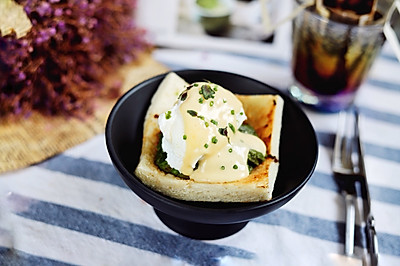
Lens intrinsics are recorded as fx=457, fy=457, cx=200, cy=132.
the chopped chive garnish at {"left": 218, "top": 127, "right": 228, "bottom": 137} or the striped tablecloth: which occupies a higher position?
the chopped chive garnish at {"left": 218, "top": 127, "right": 228, "bottom": 137}

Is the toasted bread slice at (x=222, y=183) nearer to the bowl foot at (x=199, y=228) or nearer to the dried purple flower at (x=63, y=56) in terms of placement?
the bowl foot at (x=199, y=228)

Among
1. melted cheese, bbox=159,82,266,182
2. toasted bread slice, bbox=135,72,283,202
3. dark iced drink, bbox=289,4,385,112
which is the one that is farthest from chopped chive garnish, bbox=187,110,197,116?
dark iced drink, bbox=289,4,385,112

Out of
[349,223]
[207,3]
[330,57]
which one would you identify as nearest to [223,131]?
[349,223]

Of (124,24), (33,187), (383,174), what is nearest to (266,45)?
(124,24)

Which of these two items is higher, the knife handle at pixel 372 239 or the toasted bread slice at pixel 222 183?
the toasted bread slice at pixel 222 183

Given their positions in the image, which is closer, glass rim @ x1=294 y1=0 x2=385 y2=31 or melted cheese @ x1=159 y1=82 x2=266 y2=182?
melted cheese @ x1=159 y1=82 x2=266 y2=182

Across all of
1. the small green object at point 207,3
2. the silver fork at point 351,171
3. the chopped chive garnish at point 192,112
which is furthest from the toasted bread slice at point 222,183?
the small green object at point 207,3

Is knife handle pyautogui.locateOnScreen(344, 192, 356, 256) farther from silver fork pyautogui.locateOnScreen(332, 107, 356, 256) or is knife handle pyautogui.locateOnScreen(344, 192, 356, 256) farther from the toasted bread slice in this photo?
the toasted bread slice

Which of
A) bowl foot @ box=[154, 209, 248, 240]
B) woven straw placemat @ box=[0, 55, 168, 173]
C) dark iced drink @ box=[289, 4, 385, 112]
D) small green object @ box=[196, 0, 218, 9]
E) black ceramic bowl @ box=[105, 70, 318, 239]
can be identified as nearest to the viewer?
black ceramic bowl @ box=[105, 70, 318, 239]
